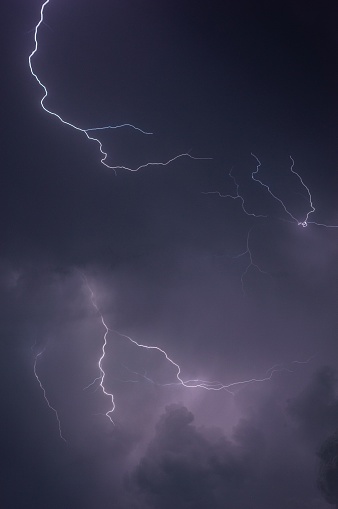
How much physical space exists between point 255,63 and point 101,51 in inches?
182

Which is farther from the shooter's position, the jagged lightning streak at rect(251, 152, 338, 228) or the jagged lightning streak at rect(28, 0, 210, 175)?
the jagged lightning streak at rect(251, 152, 338, 228)

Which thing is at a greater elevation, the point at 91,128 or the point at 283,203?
the point at 283,203

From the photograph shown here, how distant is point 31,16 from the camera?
9938 millimetres

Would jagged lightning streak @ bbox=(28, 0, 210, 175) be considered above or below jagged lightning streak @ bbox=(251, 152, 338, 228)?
below

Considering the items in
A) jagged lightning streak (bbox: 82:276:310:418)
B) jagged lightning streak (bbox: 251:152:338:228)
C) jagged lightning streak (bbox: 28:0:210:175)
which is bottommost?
jagged lightning streak (bbox: 82:276:310:418)

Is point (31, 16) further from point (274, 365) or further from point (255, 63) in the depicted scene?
point (274, 365)

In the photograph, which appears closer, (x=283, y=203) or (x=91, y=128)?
(x=91, y=128)

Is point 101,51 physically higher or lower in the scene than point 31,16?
higher

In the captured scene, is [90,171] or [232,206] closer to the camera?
[90,171]

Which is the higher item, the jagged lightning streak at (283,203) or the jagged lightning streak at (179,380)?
the jagged lightning streak at (283,203)

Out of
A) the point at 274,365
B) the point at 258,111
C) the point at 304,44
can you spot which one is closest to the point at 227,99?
the point at 258,111

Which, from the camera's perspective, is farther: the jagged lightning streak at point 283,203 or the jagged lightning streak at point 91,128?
the jagged lightning streak at point 283,203

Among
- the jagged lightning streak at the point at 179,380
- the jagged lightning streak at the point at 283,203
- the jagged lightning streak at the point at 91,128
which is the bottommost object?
the jagged lightning streak at the point at 179,380

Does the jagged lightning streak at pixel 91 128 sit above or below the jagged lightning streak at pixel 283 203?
below
